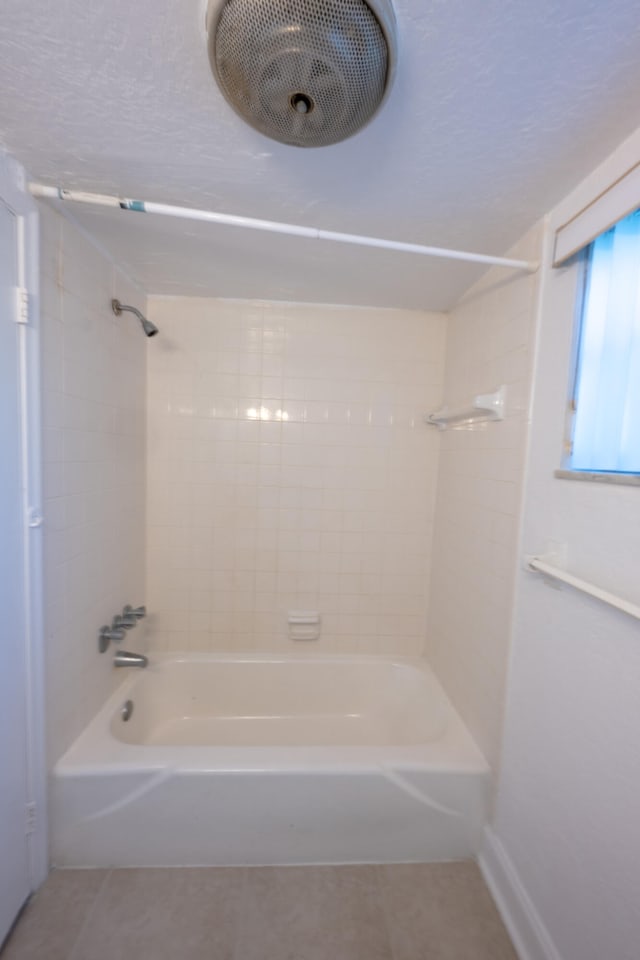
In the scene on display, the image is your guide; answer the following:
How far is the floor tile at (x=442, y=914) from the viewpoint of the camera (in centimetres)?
101

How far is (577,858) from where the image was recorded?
85 centimetres

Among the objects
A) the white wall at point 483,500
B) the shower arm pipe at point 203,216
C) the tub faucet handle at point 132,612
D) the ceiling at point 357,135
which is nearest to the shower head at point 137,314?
the ceiling at point 357,135

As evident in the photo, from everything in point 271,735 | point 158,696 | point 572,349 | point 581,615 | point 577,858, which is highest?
point 572,349

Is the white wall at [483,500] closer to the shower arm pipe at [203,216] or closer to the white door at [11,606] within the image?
the shower arm pipe at [203,216]

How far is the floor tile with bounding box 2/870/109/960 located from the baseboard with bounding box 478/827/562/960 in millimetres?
1274

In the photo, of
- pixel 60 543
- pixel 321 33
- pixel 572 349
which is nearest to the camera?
pixel 321 33

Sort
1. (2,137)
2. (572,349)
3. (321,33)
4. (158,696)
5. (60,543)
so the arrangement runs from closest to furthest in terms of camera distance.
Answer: (321,33) → (2,137) → (572,349) → (60,543) → (158,696)

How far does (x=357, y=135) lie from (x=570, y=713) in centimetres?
150

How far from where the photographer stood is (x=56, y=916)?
1040 millimetres

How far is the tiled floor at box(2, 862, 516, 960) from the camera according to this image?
0.99m

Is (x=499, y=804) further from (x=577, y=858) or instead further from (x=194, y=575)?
(x=194, y=575)

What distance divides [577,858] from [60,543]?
168 cm

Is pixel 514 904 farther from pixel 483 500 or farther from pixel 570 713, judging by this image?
pixel 483 500

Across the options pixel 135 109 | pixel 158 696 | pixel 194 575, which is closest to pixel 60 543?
pixel 194 575
